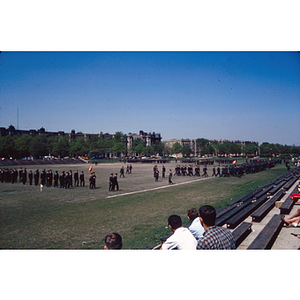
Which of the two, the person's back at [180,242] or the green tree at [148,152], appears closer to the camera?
the person's back at [180,242]

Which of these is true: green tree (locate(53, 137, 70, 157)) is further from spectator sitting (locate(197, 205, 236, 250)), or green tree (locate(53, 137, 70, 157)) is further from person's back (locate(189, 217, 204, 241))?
spectator sitting (locate(197, 205, 236, 250))

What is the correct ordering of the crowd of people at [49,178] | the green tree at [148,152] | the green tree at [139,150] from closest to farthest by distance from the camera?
the crowd of people at [49,178] < the green tree at [139,150] < the green tree at [148,152]

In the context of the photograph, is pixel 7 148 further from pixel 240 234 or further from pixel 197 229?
pixel 197 229

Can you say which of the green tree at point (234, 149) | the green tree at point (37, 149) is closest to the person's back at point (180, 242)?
the green tree at point (37, 149)

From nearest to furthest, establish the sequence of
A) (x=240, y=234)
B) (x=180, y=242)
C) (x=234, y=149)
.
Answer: (x=180, y=242) < (x=240, y=234) < (x=234, y=149)

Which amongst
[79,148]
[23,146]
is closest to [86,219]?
[23,146]

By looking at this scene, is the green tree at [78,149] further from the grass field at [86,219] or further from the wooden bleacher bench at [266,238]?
the wooden bleacher bench at [266,238]

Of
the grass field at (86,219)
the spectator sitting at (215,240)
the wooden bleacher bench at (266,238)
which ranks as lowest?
the grass field at (86,219)

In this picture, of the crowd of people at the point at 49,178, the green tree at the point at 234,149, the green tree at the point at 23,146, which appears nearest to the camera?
the crowd of people at the point at 49,178

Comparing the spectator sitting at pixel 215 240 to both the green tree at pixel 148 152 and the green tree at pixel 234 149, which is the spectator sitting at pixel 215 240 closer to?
the green tree at pixel 148 152

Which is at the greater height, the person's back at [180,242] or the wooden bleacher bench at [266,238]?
the person's back at [180,242]

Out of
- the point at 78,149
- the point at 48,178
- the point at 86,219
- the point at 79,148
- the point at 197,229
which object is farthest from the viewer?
the point at 79,148

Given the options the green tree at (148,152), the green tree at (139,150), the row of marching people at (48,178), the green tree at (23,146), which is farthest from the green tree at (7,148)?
the green tree at (148,152)

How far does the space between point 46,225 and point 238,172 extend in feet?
77.8
